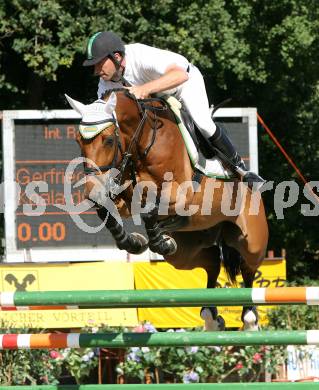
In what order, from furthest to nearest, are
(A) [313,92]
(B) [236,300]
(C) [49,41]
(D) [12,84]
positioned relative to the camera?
(A) [313,92], (D) [12,84], (C) [49,41], (B) [236,300]

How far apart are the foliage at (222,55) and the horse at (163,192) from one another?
311 inches

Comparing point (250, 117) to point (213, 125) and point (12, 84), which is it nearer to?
point (213, 125)

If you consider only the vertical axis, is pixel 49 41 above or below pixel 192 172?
above

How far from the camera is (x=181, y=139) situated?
260 inches

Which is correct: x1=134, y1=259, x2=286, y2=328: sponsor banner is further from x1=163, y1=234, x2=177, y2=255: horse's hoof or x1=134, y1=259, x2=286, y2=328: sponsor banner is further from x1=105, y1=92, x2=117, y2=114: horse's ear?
x1=105, y1=92, x2=117, y2=114: horse's ear

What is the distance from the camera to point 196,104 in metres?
6.82

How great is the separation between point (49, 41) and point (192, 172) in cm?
883

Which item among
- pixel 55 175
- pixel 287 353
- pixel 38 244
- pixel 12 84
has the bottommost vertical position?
pixel 287 353

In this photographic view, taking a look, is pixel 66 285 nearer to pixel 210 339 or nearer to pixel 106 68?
pixel 106 68

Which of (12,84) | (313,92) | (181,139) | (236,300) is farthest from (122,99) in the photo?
(313,92)

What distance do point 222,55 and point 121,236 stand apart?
32.1 feet

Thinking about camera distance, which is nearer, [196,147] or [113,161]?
[113,161]

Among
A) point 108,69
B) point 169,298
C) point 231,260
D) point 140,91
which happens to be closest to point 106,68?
point 108,69

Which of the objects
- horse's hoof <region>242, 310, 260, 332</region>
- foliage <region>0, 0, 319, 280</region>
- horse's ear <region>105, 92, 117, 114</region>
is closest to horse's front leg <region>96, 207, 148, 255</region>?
horse's ear <region>105, 92, 117, 114</region>
